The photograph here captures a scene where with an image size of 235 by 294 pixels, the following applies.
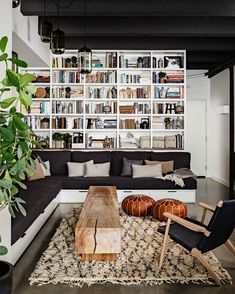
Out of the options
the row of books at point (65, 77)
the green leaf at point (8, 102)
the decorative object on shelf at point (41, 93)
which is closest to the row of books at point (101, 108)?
the row of books at point (65, 77)

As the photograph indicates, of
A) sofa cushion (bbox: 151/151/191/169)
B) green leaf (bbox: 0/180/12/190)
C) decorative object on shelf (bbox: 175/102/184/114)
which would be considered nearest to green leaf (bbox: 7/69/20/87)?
green leaf (bbox: 0/180/12/190)

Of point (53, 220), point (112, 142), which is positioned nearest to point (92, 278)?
point (53, 220)

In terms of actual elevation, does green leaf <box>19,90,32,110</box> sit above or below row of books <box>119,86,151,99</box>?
below

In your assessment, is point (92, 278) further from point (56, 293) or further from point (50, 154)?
point (50, 154)

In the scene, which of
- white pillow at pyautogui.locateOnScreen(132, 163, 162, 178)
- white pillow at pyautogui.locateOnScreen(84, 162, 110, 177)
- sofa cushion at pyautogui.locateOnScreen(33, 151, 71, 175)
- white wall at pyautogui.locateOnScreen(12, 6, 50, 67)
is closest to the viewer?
white wall at pyautogui.locateOnScreen(12, 6, 50, 67)

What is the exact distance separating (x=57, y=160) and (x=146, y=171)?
1.71m

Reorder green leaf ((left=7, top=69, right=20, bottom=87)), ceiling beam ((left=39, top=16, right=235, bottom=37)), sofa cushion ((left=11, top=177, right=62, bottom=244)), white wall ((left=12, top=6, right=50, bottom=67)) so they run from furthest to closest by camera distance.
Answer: ceiling beam ((left=39, top=16, right=235, bottom=37)) < white wall ((left=12, top=6, right=50, bottom=67)) < sofa cushion ((left=11, top=177, right=62, bottom=244)) < green leaf ((left=7, top=69, right=20, bottom=87))

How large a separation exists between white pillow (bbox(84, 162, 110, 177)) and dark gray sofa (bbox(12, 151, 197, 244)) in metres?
0.19

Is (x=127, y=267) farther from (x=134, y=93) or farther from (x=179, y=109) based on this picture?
(x=134, y=93)

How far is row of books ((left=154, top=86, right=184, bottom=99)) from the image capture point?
25.7ft

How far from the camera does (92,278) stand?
3.15 meters

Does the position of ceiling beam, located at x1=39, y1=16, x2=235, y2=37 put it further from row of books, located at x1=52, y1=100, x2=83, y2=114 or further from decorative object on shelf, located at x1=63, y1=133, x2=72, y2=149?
decorative object on shelf, located at x1=63, y1=133, x2=72, y2=149

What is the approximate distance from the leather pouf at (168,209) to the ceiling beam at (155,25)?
9.53 ft

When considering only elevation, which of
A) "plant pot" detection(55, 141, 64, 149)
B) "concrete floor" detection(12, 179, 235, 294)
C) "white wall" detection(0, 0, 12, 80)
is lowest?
"concrete floor" detection(12, 179, 235, 294)
